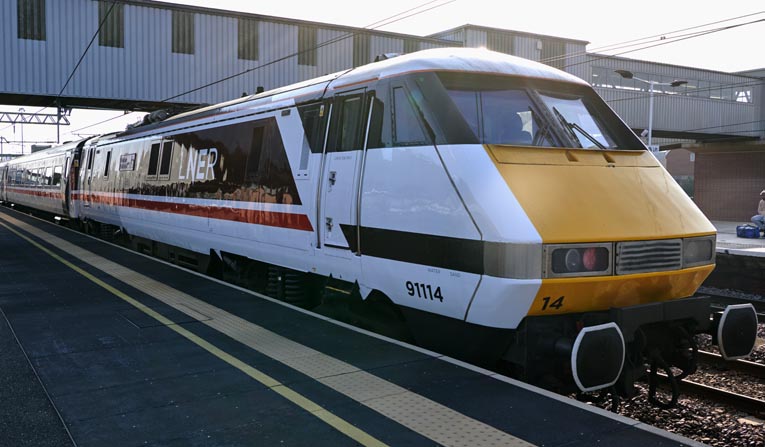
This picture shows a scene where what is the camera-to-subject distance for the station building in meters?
25.0

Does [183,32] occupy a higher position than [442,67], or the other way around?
[183,32]

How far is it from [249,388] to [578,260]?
274 centimetres

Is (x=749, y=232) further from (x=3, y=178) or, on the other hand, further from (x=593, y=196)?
(x=3, y=178)

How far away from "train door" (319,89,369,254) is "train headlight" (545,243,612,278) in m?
2.24

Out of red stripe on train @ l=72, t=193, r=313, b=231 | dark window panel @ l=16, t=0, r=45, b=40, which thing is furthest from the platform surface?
dark window panel @ l=16, t=0, r=45, b=40

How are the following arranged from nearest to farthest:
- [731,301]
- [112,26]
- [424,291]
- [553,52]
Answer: [424,291], [731,301], [112,26], [553,52]

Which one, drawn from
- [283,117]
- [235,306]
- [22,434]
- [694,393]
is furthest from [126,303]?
[694,393]

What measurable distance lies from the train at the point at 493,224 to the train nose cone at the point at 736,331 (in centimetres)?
1

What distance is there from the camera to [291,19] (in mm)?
28797

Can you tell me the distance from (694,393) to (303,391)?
456cm

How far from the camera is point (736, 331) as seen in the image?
217 inches

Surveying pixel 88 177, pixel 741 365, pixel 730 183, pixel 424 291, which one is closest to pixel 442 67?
pixel 424 291

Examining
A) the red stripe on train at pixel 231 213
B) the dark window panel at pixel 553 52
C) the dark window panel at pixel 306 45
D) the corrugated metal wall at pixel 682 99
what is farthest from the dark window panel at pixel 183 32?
the corrugated metal wall at pixel 682 99

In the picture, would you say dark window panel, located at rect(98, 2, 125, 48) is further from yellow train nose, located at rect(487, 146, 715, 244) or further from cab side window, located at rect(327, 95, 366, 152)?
yellow train nose, located at rect(487, 146, 715, 244)
